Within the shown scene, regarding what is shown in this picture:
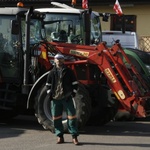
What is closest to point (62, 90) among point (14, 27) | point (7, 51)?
point (14, 27)

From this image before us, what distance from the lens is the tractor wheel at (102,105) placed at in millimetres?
9758

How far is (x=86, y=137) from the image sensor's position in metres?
9.36

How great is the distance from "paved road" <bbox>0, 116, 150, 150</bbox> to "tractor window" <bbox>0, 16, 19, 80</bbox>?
128 cm

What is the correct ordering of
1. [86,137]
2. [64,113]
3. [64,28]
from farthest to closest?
[64,28], [64,113], [86,137]

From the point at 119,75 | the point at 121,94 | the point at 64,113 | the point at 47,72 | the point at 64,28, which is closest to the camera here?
the point at 121,94

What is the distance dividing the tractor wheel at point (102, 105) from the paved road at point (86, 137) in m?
0.20

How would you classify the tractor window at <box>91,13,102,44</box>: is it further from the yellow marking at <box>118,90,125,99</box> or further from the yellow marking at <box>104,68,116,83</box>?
the yellow marking at <box>118,90,125,99</box>

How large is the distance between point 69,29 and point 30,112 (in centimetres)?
298

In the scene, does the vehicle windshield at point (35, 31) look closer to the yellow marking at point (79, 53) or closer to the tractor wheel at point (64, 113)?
the yellow marking at point (79, 53)

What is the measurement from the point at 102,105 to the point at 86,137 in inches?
36.8

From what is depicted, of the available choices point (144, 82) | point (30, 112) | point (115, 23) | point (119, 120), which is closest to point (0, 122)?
point (30, 112)

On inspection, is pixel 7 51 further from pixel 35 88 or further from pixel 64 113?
pixel 64 113

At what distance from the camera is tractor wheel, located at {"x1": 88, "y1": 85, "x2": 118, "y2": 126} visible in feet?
32.0

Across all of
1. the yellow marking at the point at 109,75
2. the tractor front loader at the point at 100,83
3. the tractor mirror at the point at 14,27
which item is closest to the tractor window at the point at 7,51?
the tractor mirror at the point at 14,27
